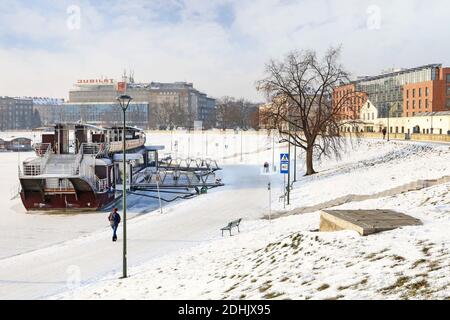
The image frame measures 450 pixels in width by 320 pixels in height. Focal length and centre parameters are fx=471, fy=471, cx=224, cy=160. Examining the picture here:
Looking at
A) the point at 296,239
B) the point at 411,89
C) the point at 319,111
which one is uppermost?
the point at 411,89

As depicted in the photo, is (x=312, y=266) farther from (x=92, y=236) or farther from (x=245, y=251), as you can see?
(x=92, y=236)

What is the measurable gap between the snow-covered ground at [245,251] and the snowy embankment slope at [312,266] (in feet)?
0.11

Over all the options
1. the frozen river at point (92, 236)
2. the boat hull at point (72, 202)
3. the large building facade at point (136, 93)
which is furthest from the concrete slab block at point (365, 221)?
the large building facade at point (136, 93)

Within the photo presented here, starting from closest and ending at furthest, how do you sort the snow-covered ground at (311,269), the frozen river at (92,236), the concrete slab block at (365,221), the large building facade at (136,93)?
1. the snow-covered ground at (311,269)
2. the concrete slab block at (365,221)
3. the frozen river at (92,236)
4. the large building facade at (136,93)

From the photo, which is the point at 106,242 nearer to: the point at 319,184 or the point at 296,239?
the point at 296,239

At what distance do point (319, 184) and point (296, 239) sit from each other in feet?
65.0

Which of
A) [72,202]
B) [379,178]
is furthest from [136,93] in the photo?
[379,178]

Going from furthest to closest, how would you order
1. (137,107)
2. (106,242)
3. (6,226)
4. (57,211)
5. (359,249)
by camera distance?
(137,107) → (57,211) → (6,226) → (106,242) → (359,249)

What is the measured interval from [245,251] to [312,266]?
4525 mm

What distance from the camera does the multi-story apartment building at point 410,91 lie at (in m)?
75.3

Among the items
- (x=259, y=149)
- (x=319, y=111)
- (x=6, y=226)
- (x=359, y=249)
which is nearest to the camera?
(x=359, y=249)

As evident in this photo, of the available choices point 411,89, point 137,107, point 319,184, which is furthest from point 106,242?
point 137,107

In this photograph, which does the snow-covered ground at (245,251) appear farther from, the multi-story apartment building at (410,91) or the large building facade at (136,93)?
the large building facade at (136,93)

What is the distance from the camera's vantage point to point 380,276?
8.47 m
